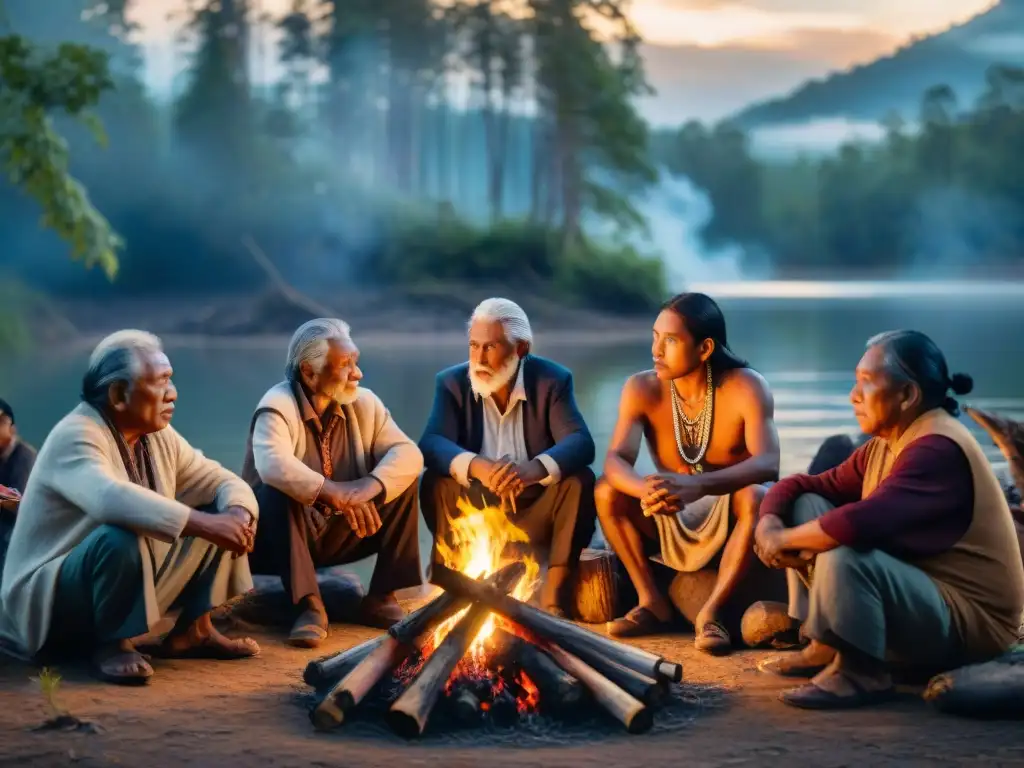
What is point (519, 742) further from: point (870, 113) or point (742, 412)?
point (870, 113)

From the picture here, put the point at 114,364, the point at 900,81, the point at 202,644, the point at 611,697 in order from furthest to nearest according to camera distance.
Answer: the point at 900,81 < the point at 202,644 < the point at 114,364 < the point at 611,697

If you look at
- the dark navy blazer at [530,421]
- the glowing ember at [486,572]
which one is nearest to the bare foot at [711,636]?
the glowing ember at [486,572]

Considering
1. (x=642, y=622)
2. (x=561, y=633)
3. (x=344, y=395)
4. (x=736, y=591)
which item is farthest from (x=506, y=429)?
(x=561, y=633)

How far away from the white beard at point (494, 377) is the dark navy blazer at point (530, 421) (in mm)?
91

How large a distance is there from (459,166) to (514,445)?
65.4 feet

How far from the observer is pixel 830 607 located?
4242mm

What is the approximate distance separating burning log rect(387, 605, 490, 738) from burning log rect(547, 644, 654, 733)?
303 millimetres

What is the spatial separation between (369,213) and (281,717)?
20872 mm

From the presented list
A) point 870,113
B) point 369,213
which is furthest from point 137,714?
point 870,113

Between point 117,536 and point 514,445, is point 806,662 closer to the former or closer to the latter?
point 514,445

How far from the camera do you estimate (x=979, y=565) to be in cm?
435

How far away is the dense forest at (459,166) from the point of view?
2441 cm

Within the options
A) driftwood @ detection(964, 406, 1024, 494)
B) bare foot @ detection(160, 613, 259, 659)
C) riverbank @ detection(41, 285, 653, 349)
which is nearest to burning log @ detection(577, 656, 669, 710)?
bare foot @ detection(160, 613, 259, 659)

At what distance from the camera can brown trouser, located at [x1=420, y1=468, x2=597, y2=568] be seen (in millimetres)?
5523
